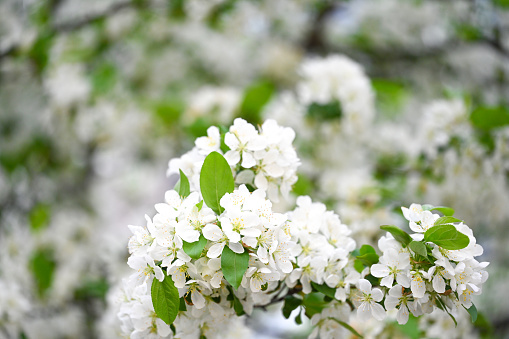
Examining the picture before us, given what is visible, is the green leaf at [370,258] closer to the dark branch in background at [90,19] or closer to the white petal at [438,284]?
the white petal at [438,284]

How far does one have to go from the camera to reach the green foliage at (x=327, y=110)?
6.53 feet

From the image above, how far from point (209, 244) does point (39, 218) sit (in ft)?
6.59

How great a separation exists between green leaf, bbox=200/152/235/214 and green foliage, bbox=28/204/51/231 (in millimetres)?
1967

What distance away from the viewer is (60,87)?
2611 mm

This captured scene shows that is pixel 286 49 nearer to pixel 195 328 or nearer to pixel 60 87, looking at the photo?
pixel 60 87

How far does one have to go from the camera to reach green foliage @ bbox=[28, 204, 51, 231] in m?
2.56

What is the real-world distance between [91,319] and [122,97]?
4.62 ft

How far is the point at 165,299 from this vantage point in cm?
88

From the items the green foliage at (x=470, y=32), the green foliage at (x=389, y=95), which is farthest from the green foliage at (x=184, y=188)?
the green foliage at (x=470, y=32)

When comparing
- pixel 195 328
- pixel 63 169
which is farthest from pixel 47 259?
pixel 195 328

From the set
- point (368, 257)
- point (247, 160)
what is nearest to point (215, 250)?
point (247, 160)

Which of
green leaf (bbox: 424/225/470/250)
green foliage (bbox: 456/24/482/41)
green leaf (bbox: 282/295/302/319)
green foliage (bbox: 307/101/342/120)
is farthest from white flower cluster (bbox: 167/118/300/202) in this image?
green foliage (bbox: 456/24/482/41)

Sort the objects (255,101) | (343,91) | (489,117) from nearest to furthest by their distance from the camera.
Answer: (489,117)
(343,91)
(255,101)

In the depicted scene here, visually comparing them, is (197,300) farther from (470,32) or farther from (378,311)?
(470,32)
